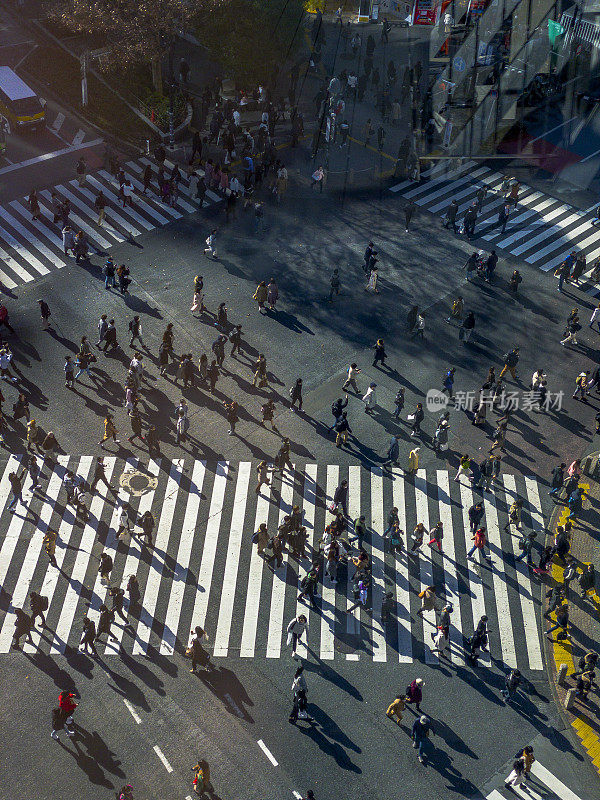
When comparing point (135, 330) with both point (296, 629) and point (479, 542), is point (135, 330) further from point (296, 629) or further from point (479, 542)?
point (479, 542)

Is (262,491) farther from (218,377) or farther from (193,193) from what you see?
(193,193)

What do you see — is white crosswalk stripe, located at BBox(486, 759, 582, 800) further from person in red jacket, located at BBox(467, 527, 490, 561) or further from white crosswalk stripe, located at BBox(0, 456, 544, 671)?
person in red jacket, located at BBox(467, 527, 490, 561)

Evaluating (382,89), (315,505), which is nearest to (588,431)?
(315,505)

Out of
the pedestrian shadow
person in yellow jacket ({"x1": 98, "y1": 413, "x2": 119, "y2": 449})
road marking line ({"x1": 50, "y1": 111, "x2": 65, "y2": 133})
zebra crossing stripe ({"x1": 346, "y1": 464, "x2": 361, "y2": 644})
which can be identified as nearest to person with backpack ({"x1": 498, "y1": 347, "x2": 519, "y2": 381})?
zebra crossing stripe ({"x1": 346, "y1": 464, "x2": 361, "y2": 644})

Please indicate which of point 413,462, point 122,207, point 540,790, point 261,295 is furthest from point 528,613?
point 122,207

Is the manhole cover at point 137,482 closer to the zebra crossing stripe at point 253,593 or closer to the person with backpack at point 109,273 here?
the zebra crossing stripe at point 253,593
